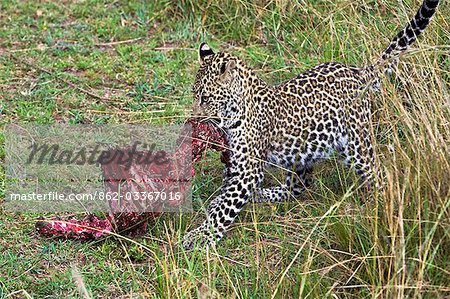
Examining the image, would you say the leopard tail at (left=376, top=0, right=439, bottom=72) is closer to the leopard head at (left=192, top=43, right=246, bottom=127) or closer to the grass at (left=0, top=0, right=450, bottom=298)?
the grass at (left=0, top=0, right=450, bottom=298)

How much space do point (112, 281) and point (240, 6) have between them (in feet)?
12.9

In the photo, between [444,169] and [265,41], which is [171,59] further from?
[444,169]

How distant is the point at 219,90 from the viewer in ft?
21.6

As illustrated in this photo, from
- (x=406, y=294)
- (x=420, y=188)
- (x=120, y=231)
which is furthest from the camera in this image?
(x=120, y=231)

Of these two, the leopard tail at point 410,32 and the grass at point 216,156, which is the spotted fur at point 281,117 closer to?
the leopard tail at point 410,32

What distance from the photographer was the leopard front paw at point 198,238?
642cm

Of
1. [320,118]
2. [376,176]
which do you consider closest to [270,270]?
[376,176]

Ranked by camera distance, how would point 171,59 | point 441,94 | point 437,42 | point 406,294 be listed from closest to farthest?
point 406,294 → point 441,94 → point 437,42 → point 171,59

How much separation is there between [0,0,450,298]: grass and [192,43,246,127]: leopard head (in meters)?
0.36

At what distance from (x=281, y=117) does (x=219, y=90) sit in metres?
0.54

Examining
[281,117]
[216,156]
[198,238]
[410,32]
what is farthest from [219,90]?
[410,32]

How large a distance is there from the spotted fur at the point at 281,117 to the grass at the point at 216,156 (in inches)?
6.3

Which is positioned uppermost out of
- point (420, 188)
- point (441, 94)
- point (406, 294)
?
point (441, 94)

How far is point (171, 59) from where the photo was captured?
916cm
